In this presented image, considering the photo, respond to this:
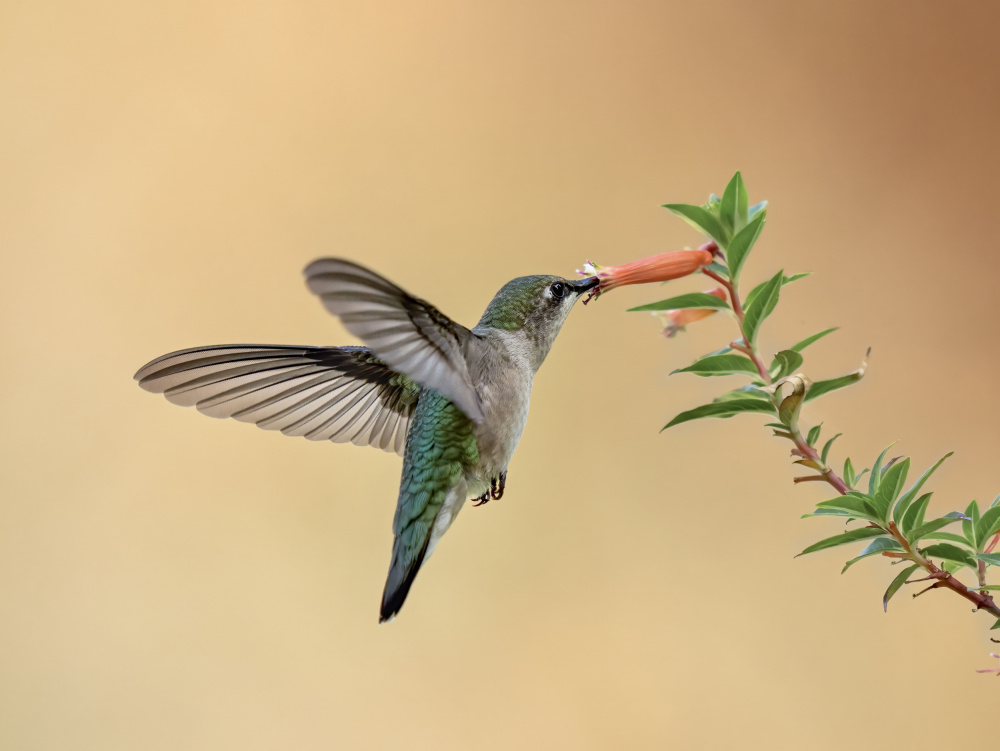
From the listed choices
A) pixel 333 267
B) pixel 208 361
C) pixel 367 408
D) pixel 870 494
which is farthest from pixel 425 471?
pixel 870 494

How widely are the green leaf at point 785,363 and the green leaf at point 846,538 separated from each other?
0.15 m

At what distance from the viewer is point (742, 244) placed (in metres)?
0.73

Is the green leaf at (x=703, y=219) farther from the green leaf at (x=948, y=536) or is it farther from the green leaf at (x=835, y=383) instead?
the green leaf at (x=948, y=536)

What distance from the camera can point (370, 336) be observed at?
71cm

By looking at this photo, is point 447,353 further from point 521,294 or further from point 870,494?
point 870,494

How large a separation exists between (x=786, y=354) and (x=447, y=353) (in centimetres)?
33

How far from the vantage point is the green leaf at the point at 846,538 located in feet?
2.30

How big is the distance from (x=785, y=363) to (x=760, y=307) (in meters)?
0.06

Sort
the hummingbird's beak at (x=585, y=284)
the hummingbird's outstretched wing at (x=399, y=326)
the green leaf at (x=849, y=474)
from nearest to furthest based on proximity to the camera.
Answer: the hummingbird's outstretched wing at (x=399, y=326), the green leaf at (x=849, y=474), the hummingbird's beak at (x=585, y=284)

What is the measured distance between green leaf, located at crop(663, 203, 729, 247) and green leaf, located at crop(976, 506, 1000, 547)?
32 cm

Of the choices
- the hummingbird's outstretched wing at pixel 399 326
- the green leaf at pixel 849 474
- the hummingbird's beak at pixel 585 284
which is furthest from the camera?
the hummingbird's beak at pixel 585 284

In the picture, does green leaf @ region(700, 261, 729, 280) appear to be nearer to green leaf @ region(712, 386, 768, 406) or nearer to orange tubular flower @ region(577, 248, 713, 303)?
orange tubular flower @ region(577, 248, 713, 303)

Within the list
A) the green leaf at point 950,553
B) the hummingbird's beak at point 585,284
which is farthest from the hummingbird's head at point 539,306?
the green leaf at point 950,553

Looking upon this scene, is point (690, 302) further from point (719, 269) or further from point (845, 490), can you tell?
point (845, 490)
